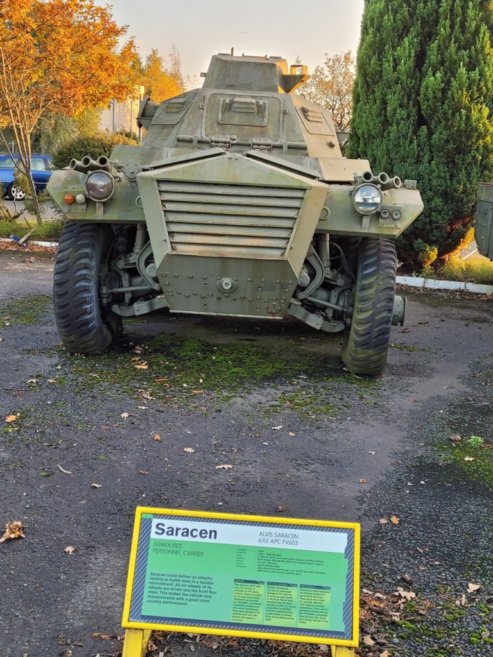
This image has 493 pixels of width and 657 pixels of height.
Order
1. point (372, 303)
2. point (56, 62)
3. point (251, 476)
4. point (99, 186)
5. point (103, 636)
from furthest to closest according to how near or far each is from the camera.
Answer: point (56, 62) < point (372, 303) < point (99, 186) < point (251, 476) < point (103, 636)

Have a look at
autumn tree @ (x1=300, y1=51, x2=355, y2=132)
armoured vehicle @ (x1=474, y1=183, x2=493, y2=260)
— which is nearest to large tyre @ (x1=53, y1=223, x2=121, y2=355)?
armoured vehicle @ (x1=474, y1=183, x2=493, y2=260)

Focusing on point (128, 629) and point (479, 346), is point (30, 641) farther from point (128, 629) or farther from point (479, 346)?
point (479, 346)

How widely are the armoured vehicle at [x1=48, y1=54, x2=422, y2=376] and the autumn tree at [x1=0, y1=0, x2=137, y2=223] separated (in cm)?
755

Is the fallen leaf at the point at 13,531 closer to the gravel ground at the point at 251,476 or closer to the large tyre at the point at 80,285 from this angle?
the gravel ground at the point at 251,476

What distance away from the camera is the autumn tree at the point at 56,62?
13383mm

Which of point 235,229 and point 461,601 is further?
point 235,229

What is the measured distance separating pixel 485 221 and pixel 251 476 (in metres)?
6.79

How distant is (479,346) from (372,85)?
580 cm

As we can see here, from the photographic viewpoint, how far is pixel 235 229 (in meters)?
5.13

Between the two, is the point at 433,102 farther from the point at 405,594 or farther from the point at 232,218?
the point at 405,594

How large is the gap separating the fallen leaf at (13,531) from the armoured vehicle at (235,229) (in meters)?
2.29

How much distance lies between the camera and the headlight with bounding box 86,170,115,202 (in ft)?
18.3

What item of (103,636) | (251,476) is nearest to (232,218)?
(251,476)

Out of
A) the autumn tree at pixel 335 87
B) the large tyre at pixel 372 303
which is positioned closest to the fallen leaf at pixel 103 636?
the large tyre at pixel 372 303
